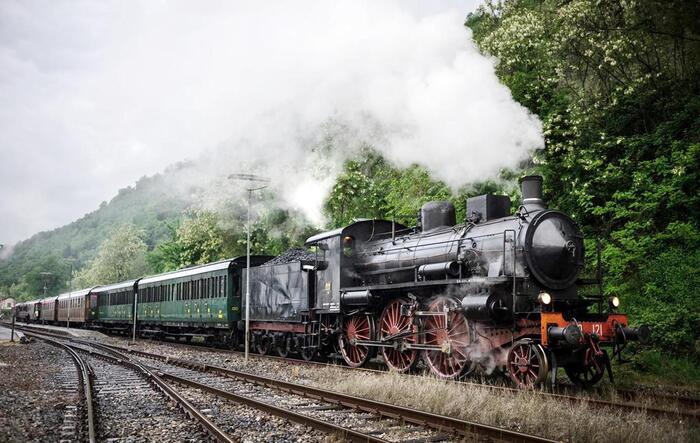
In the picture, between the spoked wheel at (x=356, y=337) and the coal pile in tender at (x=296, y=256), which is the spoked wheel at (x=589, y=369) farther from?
the coal pile in tender at (x=296, y=256)

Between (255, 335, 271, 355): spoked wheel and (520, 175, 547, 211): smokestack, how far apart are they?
Answer: 1021cm

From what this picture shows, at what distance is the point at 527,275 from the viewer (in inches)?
379

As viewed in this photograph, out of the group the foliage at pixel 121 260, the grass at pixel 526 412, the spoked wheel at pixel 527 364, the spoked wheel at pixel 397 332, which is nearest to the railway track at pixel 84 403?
the grass at pixel 526 412

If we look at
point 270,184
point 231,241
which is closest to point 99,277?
point 231,241

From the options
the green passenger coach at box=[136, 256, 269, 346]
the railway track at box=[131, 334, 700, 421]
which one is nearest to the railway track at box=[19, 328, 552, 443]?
the railway track at box=[131, 334, 700, 421]

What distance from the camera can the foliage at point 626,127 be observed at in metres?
13.2

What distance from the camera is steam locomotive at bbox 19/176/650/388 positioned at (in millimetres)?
9445

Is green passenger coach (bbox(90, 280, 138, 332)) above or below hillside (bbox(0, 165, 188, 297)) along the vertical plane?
below

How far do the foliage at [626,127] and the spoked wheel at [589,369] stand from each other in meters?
2.95

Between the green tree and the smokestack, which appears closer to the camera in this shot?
the smokestack

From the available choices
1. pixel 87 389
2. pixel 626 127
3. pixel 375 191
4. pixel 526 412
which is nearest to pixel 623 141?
pixel 626 127

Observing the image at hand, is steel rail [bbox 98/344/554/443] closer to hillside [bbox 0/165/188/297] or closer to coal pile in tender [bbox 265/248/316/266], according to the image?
coal pile in tender [bbox 265/248/316/266]

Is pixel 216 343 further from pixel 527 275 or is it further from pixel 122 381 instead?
pixel 527 275

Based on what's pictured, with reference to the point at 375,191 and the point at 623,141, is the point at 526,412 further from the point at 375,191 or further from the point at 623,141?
the point at 375,191
